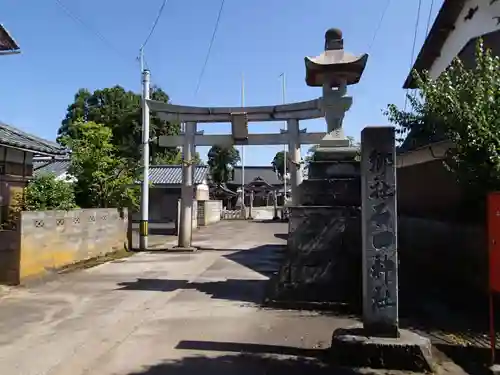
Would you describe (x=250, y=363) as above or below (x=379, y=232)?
below

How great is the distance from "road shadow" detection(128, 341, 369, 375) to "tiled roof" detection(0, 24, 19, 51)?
10.5 metres

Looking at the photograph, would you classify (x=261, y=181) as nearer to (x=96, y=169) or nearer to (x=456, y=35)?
(x=96, y=169)

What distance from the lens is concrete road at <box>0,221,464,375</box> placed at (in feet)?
17.7

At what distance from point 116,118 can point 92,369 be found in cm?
3690

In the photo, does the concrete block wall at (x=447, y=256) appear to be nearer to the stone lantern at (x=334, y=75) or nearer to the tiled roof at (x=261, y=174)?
the stone lantern at (x=334, y=75)

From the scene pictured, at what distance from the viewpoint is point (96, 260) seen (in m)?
14.7

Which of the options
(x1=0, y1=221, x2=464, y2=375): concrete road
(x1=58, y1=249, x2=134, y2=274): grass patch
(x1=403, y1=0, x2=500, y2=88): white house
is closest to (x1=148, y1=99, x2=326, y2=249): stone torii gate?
(x1=58, y1=249, x2=134, y2=274): grass patch

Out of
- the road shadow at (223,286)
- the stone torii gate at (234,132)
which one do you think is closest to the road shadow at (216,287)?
the road shadow at (223,286)

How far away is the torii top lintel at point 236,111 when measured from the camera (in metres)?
17.1

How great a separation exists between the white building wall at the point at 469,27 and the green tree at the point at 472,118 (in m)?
4.93

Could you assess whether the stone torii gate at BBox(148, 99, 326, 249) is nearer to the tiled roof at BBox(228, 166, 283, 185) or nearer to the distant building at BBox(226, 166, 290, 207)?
the distant building at BBox(226, 166, 290, 207)

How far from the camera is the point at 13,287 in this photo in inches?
392

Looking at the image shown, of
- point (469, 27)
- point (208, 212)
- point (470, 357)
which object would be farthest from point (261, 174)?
point (470, 357)

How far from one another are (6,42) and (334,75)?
8863 millimetres
